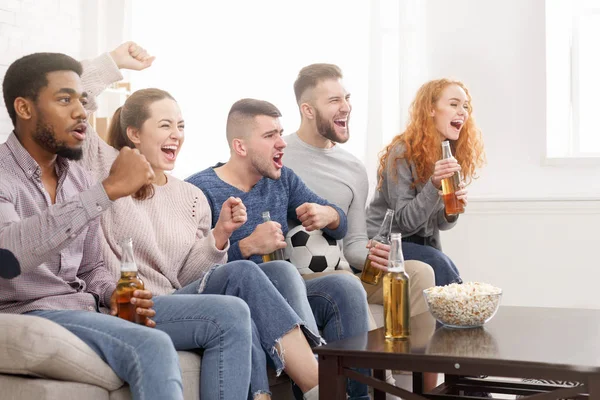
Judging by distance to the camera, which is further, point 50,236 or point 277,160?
point 277,160

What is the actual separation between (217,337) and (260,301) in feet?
0.80

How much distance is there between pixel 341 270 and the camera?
3.10 m

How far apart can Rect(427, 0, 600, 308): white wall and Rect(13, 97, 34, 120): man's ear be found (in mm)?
2733

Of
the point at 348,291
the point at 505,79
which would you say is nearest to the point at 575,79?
the point at 505,79

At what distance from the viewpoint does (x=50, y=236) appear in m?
1.88

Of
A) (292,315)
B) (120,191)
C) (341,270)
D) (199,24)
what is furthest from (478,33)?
(120,191)

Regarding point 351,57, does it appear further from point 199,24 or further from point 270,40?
point 199,24

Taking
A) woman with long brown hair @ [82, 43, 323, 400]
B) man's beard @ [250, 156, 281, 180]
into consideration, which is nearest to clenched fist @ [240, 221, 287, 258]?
woman with long brown hair @ [82, 43, 323, 400]

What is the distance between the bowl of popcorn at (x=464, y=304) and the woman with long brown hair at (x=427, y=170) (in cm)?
97

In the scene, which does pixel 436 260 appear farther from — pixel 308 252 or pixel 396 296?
pixel 396 296

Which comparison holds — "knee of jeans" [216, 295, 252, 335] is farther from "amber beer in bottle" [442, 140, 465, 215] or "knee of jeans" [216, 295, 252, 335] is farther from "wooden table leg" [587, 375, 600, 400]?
"amber beer in bottle" [442, 140, 465, 215]

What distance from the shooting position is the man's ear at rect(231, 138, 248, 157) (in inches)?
121

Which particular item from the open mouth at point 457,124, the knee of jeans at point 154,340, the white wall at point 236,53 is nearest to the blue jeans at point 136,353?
the knee of jeans at point 154,340

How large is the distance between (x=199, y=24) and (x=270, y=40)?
0.45m
